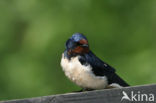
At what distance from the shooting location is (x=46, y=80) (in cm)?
528

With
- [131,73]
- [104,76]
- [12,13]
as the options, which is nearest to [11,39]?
[12,13]

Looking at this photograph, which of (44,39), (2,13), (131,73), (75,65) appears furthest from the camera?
(2,13)

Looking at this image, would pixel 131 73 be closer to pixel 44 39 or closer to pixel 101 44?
pixel 101 44

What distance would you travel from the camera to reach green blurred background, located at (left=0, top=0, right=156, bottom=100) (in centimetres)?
523

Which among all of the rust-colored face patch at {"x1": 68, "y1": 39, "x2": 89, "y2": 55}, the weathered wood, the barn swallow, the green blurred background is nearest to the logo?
the weathered wood

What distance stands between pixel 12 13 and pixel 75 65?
7.70ft

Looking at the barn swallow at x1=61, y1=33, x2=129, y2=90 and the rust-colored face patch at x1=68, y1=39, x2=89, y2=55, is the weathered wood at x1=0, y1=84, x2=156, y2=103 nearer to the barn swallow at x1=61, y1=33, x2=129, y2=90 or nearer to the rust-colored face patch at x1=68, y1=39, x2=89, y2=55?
the barn swallow at x1=61, y1=33, x2=129, y2=90

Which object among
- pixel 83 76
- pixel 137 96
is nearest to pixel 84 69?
pixel 83 76

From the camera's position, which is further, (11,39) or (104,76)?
(11,39)

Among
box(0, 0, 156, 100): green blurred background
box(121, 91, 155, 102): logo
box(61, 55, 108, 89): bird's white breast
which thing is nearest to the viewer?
box(121, 91, 155, 102): logo

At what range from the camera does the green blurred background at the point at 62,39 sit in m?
5.23

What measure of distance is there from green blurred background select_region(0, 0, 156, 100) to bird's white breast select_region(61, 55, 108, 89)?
1501mm

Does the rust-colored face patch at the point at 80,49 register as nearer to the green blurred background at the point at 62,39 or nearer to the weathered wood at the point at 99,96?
the weathered wood at the point at 99,96

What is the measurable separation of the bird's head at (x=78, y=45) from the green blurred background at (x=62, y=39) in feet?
4.73
